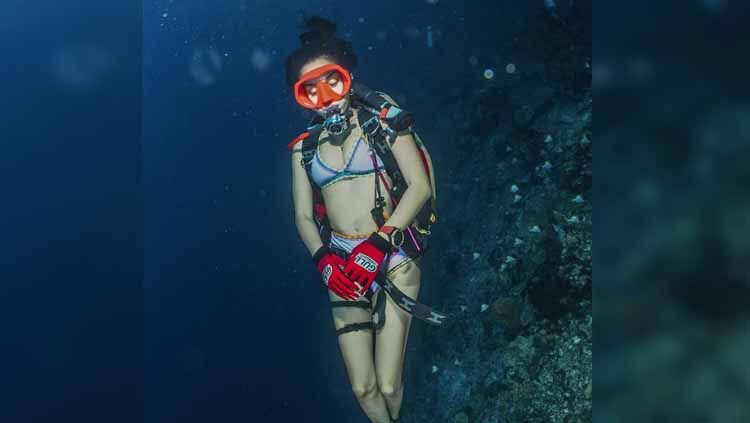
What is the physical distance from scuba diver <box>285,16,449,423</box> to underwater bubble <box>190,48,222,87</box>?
741 millimetres

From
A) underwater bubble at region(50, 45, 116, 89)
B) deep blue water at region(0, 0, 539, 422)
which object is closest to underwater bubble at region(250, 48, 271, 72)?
deep blue water at region(0, 0, 539, 422)

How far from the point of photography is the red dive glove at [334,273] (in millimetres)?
1990

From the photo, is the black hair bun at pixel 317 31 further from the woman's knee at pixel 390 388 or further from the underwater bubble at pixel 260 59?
the woman's knee at pixel 390 388

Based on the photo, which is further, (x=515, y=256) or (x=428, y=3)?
(x=428, y=3)

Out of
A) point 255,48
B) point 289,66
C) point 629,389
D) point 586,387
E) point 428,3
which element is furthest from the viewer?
point 255,48

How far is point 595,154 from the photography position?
92 centimetres

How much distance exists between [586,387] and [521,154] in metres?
0.68

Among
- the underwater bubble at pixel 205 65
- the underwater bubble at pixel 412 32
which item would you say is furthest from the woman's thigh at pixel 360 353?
the underwater bubble at pixel 205 65

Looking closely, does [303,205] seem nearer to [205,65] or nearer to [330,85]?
[330,85]

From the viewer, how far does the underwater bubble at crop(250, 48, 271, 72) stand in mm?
Result: 2533

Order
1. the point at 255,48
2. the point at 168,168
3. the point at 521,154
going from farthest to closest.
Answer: the point at 168,168 → the point at 255,48 → the point at 521,154

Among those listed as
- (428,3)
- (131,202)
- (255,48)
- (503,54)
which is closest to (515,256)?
(503,54)

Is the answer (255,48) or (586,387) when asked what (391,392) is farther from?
(255,48)

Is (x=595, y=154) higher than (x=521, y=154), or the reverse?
(x=595, y=154)
